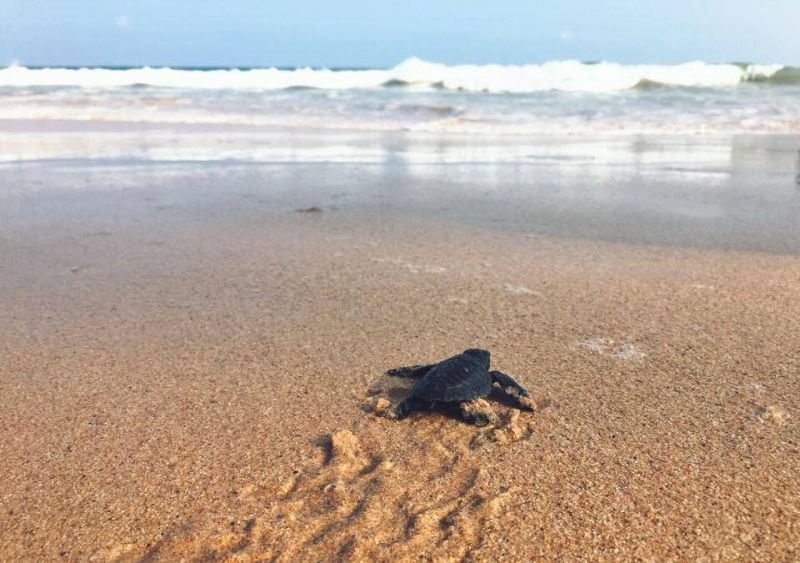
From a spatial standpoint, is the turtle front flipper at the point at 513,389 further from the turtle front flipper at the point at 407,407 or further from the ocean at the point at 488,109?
the ocean at the point at 488,109

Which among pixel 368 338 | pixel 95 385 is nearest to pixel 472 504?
pixel 368 338

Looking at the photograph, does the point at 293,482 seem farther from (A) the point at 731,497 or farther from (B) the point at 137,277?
(B) the point at 137,277

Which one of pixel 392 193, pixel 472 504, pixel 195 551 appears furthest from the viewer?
pixel 392 193

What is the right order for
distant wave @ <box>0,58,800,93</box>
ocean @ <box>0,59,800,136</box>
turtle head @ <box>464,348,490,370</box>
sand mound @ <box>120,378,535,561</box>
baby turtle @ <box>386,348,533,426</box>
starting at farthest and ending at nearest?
1. distant wave @ <box>0,58,800,93</box>
2. ocean @ <box>0,59,800,136</box>
3. turtle head @ <box>464,348,490,370</box>
4. baby turtle @ <box>386,348,533,426</box>
5. sand mound @ <box>120,378,535,561</box>

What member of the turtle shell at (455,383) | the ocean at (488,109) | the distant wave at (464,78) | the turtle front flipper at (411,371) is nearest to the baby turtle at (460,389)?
the turtle shell at (455,383)

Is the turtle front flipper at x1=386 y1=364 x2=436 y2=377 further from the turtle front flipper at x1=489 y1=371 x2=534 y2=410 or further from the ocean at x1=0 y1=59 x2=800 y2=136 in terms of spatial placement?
the ocean at x1=0 y1=59 x2=800 y2=136

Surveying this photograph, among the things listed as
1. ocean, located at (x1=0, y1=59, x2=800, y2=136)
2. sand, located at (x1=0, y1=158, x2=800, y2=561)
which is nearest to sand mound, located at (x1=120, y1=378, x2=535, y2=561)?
sand, located at (x1=0, y1=158, x2=800, y2=561)

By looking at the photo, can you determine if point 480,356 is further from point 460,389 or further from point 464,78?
point 464,78
